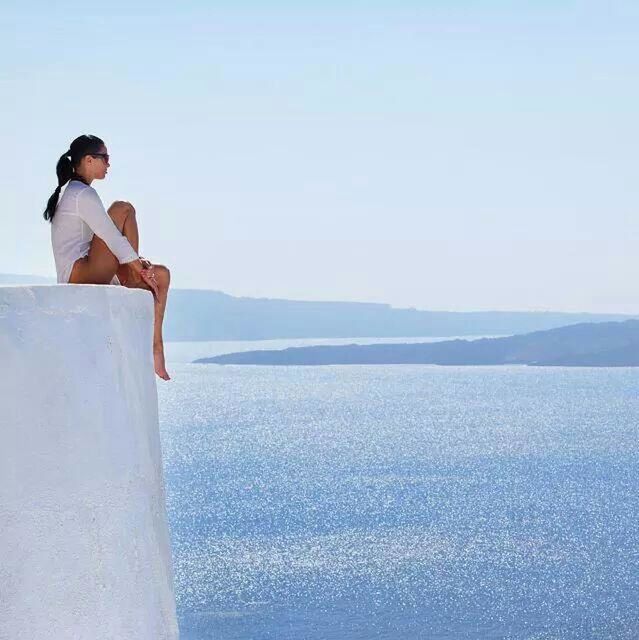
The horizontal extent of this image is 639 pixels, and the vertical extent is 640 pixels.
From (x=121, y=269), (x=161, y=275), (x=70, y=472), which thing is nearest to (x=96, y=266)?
(x=121, y=269)

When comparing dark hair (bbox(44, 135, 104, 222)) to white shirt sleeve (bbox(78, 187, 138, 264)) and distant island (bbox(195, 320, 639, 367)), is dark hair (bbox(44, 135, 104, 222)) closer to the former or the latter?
white shirt sleeve (bbox(78, 187, 138, 264))

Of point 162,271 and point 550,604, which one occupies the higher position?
point 162,271

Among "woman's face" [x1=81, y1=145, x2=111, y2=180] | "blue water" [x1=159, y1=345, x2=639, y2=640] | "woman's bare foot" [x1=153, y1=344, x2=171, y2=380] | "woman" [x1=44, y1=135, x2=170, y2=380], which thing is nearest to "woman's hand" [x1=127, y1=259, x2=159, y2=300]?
"woman" [x1=44, y1=135, x2=170, y2=380]

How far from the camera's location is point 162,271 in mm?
4902

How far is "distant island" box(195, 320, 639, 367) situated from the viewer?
14200 centimetres

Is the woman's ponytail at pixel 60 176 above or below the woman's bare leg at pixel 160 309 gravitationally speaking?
above

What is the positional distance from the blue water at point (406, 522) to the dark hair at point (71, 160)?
92.5 ft

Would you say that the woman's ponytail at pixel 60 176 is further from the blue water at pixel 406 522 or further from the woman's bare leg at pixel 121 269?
the blue water at pixel 406 522

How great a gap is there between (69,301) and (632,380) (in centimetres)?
12812

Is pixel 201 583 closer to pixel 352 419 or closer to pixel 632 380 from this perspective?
pixel 352 419

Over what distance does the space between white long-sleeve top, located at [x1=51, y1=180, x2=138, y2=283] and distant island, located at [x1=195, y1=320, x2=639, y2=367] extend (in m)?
138

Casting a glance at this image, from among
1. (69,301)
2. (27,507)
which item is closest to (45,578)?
Result: (27,507)

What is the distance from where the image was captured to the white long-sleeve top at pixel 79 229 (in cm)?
462

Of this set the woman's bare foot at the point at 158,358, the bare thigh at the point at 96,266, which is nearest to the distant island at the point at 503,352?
the woman's bare foot at the point at 158,358
